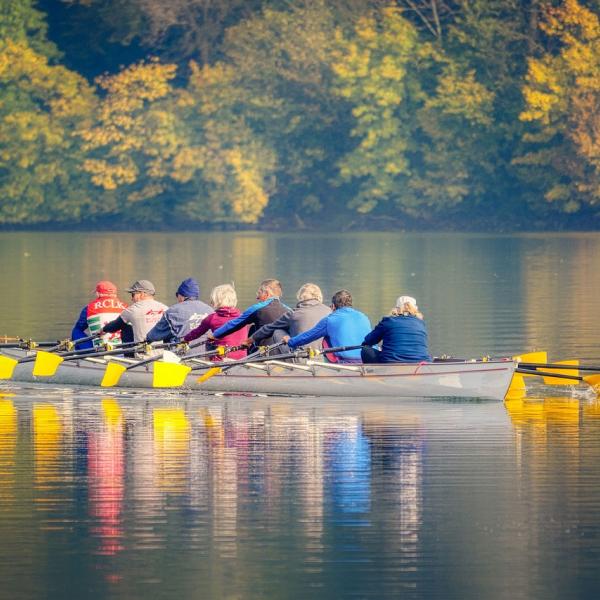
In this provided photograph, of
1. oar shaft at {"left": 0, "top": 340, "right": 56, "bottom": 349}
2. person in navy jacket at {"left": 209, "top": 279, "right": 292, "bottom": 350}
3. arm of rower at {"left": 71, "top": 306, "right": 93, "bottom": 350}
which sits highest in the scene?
person in navy jacket at {"left": 209, "top": 279, "right": 292, "bottom": 350}

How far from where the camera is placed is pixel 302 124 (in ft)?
269

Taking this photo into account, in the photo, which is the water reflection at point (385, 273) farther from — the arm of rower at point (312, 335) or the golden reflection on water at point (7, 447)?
the golden reflection on water at point (7, 447)

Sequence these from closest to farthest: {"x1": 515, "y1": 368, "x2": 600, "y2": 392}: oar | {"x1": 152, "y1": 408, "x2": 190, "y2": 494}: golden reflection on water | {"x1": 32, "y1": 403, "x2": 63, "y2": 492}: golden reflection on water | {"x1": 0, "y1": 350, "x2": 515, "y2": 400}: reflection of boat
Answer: {"x1": 152, "y1": 408, "x2": 190, "y2": 494}: golden reflection on water, {"x1": 32, "y1": 403, "x2": 63, "y2": 492}: golden reflection on water, {"x1": 0, "y1": 350, "x2": 515, "y2": 400}: reflection of boat, {"x1": 515, "y1": 368, "x2": 600, "y2": 392}: oar

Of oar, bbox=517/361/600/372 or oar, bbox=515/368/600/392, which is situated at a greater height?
oar, bbox=517/361/600/372

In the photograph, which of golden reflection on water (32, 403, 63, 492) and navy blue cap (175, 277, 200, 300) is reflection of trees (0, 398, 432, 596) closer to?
golden reflection on water (32, 403, 63, 492)

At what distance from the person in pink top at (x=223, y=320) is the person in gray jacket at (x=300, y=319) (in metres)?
0.45

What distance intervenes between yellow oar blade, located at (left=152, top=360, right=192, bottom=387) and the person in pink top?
2.55ft

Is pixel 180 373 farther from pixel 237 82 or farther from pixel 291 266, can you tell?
pixel 237 82

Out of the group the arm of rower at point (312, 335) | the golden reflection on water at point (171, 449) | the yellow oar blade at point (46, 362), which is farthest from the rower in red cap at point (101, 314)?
the golden reflection on water at point (171, 449)

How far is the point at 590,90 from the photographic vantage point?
7438cm

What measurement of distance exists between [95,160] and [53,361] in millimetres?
60527

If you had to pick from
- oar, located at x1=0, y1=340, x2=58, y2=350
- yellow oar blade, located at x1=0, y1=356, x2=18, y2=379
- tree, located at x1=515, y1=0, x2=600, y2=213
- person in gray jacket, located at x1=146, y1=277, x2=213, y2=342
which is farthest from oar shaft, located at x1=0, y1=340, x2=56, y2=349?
tree, located at x1=515, y1=0, x2=600, y2=213

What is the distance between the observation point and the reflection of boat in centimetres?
1816

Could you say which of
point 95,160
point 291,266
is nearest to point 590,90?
point 95,160
